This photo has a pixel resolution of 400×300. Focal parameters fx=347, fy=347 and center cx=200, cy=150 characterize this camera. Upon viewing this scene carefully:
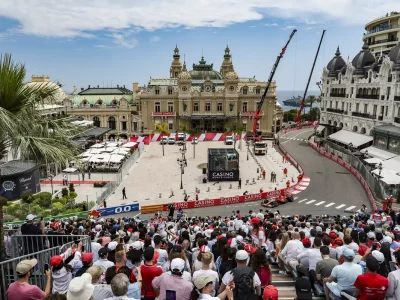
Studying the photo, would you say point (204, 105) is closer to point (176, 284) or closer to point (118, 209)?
point (118, 209)

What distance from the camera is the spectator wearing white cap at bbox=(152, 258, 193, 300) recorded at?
6492 mm

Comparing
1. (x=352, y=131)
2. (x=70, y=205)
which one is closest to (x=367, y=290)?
(x=70, y=205)

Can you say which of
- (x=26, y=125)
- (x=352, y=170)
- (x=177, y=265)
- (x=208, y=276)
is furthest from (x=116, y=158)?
(x=208, y=276)

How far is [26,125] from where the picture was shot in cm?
819

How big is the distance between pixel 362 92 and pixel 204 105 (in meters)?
35.2

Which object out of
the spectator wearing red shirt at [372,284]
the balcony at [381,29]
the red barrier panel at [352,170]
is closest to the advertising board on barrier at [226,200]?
the red barrier panel at [352,170]

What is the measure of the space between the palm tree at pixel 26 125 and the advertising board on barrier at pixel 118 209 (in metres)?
21.3

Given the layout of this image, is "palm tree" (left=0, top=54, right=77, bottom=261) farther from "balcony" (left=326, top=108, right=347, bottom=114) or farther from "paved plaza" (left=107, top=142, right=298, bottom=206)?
"balcony" (left=326, top=108, right=347, bottom=114)

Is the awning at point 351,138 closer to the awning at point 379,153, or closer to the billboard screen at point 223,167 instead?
the awning at point 379,153

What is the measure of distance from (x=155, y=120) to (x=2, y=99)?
73.3 metres

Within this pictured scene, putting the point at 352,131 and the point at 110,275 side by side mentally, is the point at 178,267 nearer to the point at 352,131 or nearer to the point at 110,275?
the point at 110,275

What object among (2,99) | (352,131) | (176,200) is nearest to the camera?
(2,99)

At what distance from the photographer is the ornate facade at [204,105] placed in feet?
261

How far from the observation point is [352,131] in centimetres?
5903
